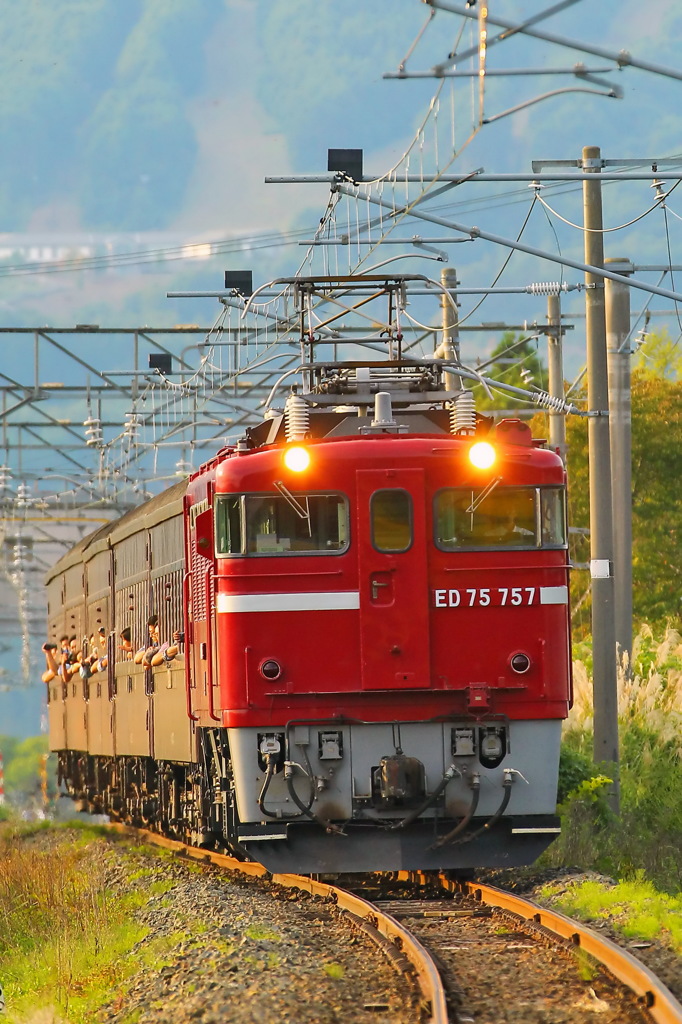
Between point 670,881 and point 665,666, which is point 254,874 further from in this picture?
point 665,666

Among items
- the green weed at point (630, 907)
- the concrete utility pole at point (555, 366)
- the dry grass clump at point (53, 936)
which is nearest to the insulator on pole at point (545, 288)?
the concrete utility pole at point (555, 366)

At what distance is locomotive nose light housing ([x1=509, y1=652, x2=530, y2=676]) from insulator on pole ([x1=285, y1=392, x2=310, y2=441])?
7.35 ft

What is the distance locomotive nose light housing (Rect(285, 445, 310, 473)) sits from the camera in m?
11.8

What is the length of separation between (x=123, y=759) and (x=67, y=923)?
8.80 metres

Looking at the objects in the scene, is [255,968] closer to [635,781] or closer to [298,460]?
[298,460]

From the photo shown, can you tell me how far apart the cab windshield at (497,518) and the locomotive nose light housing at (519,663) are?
2.69 feet

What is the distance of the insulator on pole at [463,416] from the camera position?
12406 millimetres

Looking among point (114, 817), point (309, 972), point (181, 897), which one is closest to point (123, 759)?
point (114, 817)

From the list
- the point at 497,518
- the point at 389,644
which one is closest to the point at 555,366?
the point at 497,518

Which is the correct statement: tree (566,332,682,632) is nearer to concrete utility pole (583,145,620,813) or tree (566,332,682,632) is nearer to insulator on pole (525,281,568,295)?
insulator on pole (525,281,568,295)

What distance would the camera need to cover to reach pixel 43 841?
24438mm

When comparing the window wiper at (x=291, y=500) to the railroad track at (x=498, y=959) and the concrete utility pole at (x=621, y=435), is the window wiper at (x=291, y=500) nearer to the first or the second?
the railroad track at (x=498, y=959)

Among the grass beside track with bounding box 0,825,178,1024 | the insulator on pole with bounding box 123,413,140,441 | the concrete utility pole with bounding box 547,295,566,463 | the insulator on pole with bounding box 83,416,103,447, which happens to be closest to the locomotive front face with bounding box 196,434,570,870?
the grass beside track with bounding box 0,825,178,1024

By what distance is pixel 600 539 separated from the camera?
1644 centimetres
